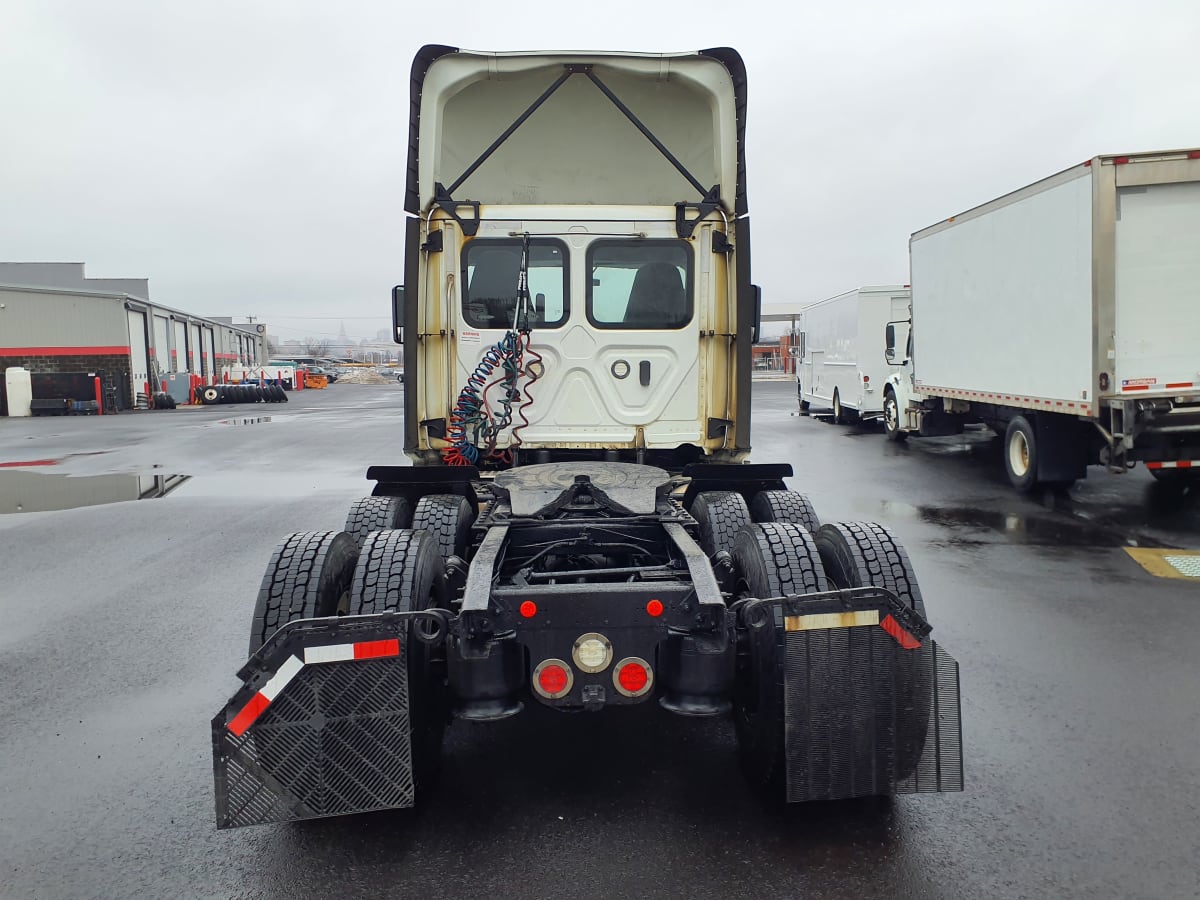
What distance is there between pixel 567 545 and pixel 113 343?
36.0 metres


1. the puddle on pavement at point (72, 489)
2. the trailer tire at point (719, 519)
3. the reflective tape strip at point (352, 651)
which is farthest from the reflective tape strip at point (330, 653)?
the puddle on pavement at point (72, 489)

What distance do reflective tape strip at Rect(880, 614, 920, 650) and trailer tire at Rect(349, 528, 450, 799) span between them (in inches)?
64.0

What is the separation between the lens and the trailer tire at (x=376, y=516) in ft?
17.1

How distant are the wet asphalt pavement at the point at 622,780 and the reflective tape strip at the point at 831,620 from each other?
2.62ft

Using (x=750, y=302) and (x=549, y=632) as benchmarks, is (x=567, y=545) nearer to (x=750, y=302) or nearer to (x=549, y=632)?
(x=549, y=632)

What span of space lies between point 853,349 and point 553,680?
18.6 metres

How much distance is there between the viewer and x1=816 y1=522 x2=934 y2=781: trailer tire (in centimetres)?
315

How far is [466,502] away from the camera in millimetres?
5348

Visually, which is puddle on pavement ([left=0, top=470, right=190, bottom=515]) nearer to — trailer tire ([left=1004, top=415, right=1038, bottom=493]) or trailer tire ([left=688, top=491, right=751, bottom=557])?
trailer tire ([left=688, top=491, right=751, bottom=557])

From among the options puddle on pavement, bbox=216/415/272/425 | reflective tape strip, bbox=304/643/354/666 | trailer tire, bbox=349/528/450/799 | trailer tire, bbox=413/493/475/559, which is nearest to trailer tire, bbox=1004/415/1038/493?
trailer tire, bbox=413/493/475/559

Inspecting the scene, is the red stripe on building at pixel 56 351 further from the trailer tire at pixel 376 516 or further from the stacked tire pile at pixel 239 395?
the trailer tire at pixel 376 516

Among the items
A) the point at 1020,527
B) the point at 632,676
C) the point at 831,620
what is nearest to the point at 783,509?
the point at 831,620

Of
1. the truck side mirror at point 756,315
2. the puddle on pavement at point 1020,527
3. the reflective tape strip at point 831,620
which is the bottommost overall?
the puddle on pavement at point 1020,527

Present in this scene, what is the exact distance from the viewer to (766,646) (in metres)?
3.28
